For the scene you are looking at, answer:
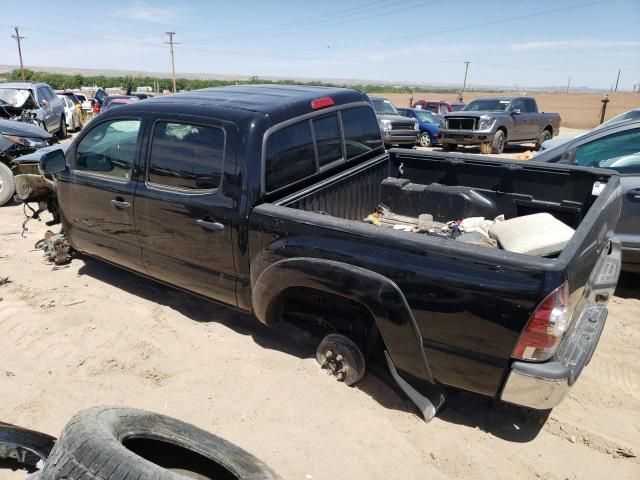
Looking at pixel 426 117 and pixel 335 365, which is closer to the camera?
pixel 335 365

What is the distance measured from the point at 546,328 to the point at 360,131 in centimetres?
256

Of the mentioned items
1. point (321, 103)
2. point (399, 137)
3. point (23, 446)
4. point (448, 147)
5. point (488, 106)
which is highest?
point (321, 103)

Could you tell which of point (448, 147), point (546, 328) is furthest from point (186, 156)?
point (448, 147)

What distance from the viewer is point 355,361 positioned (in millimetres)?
3066

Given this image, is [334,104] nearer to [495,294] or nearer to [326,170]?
[326,170]

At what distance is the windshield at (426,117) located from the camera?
17.9 meters

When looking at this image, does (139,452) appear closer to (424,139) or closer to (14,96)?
(14,96)

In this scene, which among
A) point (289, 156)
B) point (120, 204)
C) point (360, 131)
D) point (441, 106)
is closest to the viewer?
point (289, 156)

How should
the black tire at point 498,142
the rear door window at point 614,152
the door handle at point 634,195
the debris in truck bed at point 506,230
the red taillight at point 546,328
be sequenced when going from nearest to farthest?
the red taillight at point 546,328 → the debris in truck bed at point 506,230 → the door handle at point 634,195 → the rear door window at point 614,152 → the black tire at point 498,142

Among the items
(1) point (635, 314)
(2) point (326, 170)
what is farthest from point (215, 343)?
(1) point (635, 314)

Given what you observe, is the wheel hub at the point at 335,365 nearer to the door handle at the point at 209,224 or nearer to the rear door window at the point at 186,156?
the door handle at the point at 209,224

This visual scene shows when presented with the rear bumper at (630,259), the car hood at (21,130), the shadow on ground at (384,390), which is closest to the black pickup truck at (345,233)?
the shadow on ground at (384,390)

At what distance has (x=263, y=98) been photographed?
355 cm

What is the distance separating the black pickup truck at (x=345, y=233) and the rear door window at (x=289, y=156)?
13mm
